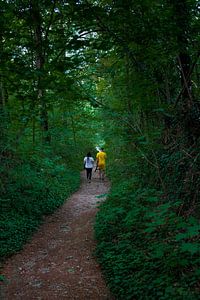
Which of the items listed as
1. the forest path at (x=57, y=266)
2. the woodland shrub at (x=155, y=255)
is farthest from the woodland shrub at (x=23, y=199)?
the woodland shrub at (x=155, y=255)

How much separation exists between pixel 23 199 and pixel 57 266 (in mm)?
3980

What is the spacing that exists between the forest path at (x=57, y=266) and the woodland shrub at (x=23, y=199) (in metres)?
0.34

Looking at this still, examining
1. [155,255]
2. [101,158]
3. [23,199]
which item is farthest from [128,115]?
[101,158]

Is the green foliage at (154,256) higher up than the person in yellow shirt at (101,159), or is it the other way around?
the person in yellow shirt at (101,159)

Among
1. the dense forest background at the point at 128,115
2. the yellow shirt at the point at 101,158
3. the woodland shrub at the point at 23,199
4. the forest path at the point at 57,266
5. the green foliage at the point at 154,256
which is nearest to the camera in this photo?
the green foliage at the point at 154,256

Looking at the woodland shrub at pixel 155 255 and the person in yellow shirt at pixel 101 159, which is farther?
the person in yellow shirt at pixel 101 159

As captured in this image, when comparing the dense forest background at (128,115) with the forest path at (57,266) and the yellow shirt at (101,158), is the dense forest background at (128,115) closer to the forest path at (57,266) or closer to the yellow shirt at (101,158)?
the forest path at (57,266)

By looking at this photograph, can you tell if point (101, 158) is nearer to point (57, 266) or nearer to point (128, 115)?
point (128, 115)

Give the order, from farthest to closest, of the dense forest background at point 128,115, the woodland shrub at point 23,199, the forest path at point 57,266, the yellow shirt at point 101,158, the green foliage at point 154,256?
1. the yellow shirt at point 101,158
2. the woodland shrub at point 23,199
3. the forest path at point 57,266
4. the dense forest background at point 128,115
5. the green foliage at point 154,256

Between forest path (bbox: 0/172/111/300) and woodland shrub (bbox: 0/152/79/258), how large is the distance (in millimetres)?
340

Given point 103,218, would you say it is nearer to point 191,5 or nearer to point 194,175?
point 194,175

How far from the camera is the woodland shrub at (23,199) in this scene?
8344 mm

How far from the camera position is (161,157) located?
825cm

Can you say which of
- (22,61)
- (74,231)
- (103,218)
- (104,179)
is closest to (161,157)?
(103,218)
